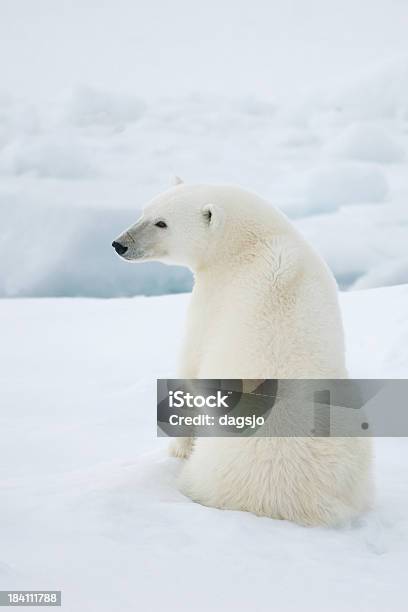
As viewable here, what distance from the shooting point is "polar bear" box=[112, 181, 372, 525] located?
309 centimetres

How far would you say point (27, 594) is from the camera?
2.06m

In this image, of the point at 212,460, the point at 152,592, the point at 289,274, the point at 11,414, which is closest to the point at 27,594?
the point at 152,592

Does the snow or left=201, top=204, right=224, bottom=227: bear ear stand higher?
left=201, top=204, right=224, bottom=227: bear ear

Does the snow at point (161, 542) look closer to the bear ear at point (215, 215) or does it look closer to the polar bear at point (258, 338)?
the polar bear at point (258, 338)

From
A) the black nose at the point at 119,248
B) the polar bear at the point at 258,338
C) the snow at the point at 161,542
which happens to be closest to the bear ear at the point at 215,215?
the polar bear at the point at 258,338

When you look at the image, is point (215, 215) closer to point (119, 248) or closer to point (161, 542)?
point (119, 248)

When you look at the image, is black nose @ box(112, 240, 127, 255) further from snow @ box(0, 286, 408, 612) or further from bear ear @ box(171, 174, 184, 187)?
snow @ box(0, 286, 408, 612)

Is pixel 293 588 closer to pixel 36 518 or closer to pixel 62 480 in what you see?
pixel 36 518

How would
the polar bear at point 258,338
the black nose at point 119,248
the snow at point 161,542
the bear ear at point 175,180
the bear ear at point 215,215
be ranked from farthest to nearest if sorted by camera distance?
the bear ear at point 175,180 → the black nose at point 119,248 → the bear ear at point 215,215 → the polar bear at point 258,338 → the snow at point 161,542

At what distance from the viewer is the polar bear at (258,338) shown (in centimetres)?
309

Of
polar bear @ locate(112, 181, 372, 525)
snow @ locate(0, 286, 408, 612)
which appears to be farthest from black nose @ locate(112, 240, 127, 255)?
snow @ locate(0, 286, 408, 612)

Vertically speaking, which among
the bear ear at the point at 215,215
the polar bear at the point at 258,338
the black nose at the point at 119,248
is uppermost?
the bear ear at the point at 215,215

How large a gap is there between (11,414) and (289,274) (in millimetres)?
4440

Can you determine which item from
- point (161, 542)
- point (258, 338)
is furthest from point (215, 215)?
point (161, 542)
